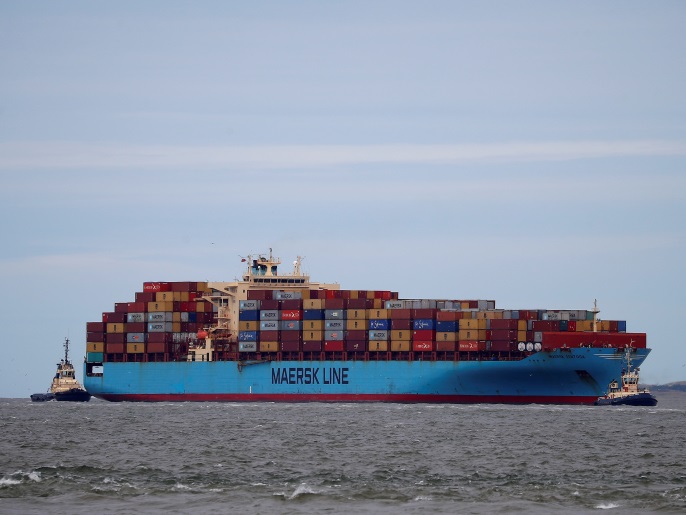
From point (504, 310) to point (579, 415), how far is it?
76.2 ft

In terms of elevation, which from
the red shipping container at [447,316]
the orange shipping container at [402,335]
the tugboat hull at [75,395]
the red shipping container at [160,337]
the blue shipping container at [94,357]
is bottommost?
the tugboat hull at [75,395]

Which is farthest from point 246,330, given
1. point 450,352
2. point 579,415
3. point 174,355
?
point 579,415

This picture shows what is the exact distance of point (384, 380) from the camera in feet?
354

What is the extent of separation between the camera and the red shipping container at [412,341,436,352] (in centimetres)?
10669

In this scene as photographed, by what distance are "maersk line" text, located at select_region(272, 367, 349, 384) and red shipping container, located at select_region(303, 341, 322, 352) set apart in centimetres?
156

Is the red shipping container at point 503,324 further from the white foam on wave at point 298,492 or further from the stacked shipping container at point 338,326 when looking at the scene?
the white foam on wave at point 298,492

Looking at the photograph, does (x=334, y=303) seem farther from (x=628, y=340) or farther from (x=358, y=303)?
(x=628, y=340)

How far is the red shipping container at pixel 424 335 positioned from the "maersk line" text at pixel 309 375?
6641 mm

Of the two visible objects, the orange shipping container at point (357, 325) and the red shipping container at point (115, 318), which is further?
the red shipping container at point (115, 318)

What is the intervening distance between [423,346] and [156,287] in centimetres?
2765

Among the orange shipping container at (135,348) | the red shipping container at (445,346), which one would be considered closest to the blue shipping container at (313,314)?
the red shipping container at (445,346)

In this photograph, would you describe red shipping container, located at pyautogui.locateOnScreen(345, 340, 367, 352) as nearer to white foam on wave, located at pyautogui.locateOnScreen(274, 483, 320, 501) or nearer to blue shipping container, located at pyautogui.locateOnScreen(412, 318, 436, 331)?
blue shipping container, located at pyautogui.locateOnScreen(412, 318, 436, 331)

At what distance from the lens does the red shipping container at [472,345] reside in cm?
10444

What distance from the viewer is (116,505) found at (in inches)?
1531
